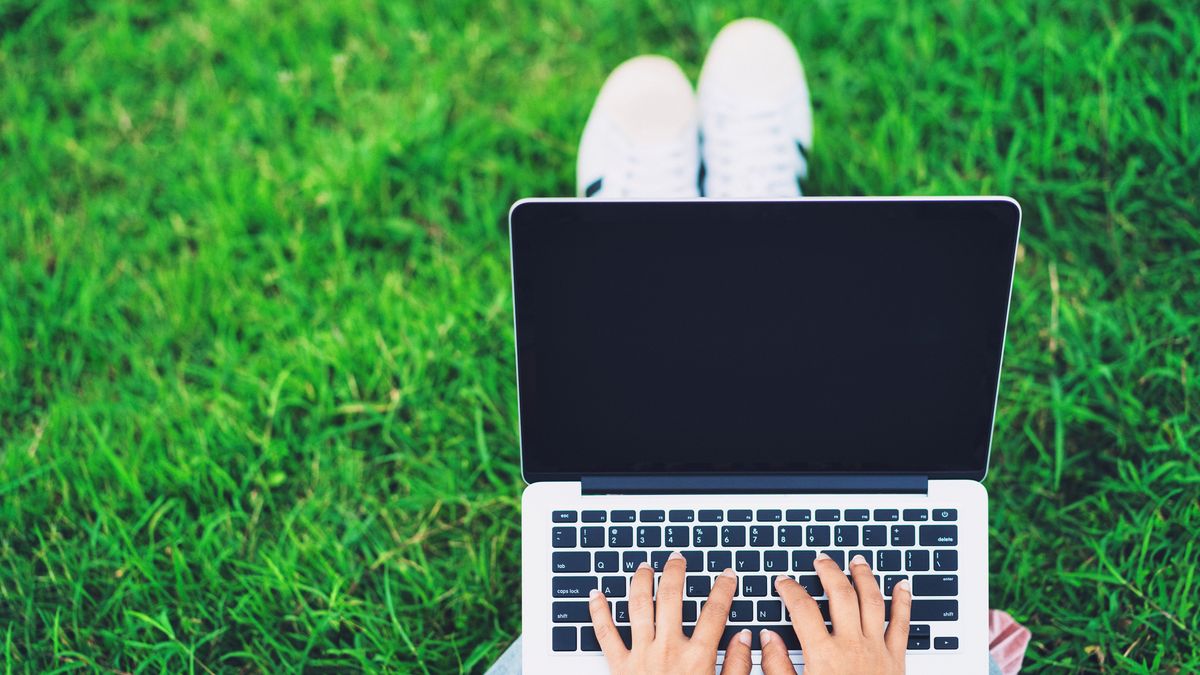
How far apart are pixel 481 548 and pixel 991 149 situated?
1325mm

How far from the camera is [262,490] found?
5.77 ft

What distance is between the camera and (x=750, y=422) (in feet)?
4.50

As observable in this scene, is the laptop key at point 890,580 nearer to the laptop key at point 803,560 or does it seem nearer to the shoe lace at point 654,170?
the laptop key at point 803,560

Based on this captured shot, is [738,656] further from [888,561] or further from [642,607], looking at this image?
[888,561]

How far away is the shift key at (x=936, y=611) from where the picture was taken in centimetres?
135

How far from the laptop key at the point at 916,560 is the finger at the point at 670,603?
33 centimetres

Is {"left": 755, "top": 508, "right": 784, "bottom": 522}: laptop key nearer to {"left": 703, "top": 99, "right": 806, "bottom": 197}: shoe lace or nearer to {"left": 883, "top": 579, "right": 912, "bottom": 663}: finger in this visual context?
{"left": 883, "top": 579, "right": 912, "bottom": 663}: finger

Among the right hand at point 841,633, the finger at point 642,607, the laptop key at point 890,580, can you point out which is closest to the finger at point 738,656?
the right hand at point 841,633

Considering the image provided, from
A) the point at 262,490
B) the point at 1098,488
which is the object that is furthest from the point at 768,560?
the point at 262,490

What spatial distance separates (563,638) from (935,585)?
1.82 feet

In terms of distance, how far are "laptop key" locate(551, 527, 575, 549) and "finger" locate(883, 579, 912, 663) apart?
48 cm

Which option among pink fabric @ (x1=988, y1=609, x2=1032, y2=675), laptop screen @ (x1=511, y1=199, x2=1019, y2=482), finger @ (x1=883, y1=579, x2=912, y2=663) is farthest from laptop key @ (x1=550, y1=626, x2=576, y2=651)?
pink fabric @ (x1=988, y1=609, x2=1032, y2=675)

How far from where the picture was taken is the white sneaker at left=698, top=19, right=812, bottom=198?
6.34 feet

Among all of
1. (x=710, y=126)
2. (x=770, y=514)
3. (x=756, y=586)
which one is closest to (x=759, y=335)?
(x=770, y=514)
